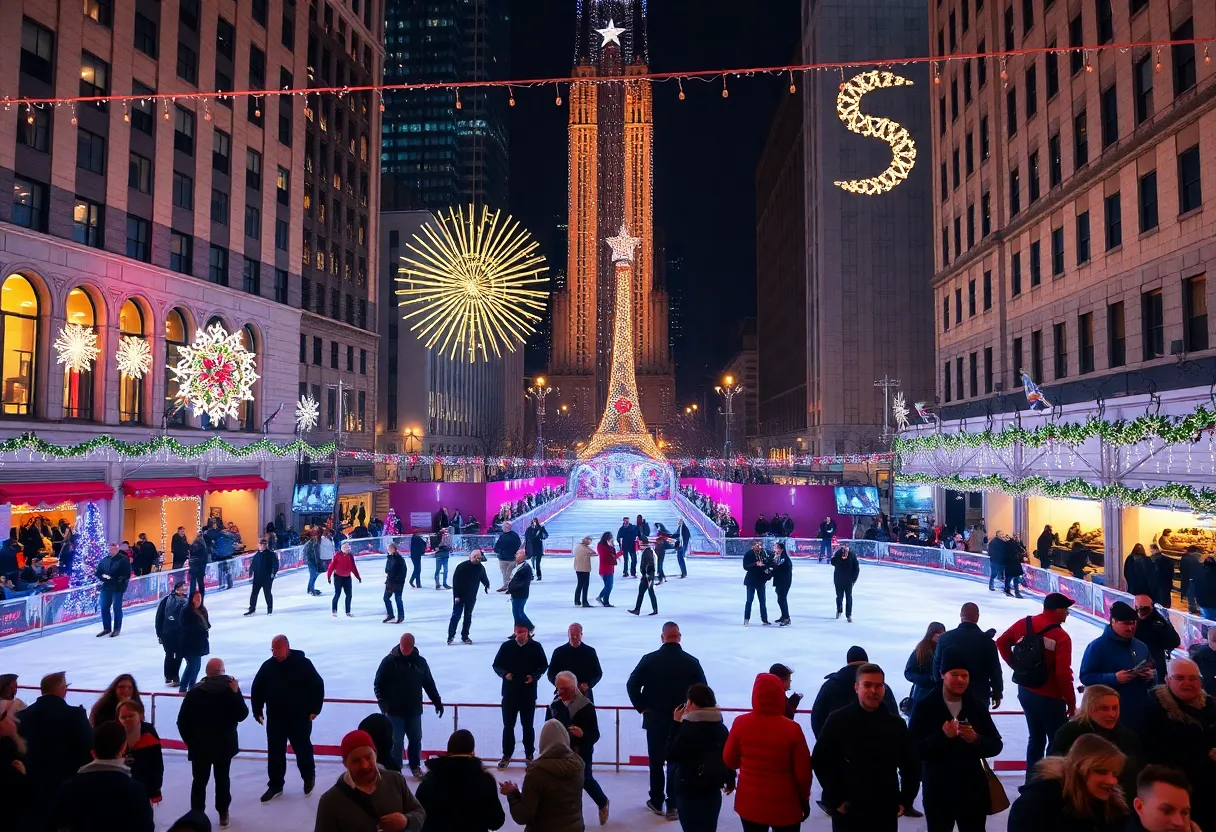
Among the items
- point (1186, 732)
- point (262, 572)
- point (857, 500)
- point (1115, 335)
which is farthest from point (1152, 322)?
point (262, 572)

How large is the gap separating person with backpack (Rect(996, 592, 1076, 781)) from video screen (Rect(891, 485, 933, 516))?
27059 mm

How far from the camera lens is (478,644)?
14.2 meters

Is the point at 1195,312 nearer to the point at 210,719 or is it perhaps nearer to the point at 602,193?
the point at 210,719

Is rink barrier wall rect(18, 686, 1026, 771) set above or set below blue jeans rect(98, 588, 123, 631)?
below

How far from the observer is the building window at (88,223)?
1063 inches

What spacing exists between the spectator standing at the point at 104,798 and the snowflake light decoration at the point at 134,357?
25571 millimetres

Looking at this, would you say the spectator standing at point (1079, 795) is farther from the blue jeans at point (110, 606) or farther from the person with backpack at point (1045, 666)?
the blue jeans at point (110, 606)

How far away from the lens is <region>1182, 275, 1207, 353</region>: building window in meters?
20.2

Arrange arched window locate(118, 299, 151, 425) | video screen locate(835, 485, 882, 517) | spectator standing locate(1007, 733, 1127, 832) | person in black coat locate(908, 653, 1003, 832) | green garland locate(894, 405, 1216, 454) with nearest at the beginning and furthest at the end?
1. spectator standing locate(1007, 733, 1127, 832)
2. person in black coat locate(908, 653, 1003, 832)
3. green garland locate(894, 405, 1216, 454)
4. arched window locate(118, 299, 151, 425)
5. video screen locate(835, 485, 882, 517)

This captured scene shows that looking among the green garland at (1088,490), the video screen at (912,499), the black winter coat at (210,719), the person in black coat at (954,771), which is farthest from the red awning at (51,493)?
the video screen at (912,499)

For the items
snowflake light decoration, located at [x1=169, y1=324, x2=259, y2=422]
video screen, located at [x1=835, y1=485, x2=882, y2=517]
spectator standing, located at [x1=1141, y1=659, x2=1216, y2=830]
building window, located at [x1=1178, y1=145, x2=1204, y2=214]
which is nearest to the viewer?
spectator standing, located at [x1=1141, y1=659, x2=1216, y2=830]

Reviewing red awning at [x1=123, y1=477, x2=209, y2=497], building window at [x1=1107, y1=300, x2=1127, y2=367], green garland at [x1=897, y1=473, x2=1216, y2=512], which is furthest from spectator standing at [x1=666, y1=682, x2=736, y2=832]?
red awning at [x1=123, y1=477, x2=209, y2=497]

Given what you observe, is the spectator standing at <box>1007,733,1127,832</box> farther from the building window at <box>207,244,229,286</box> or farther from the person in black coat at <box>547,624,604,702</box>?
the building window at <box>207,244,229,286</box>

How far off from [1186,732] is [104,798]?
6850 millimetres
